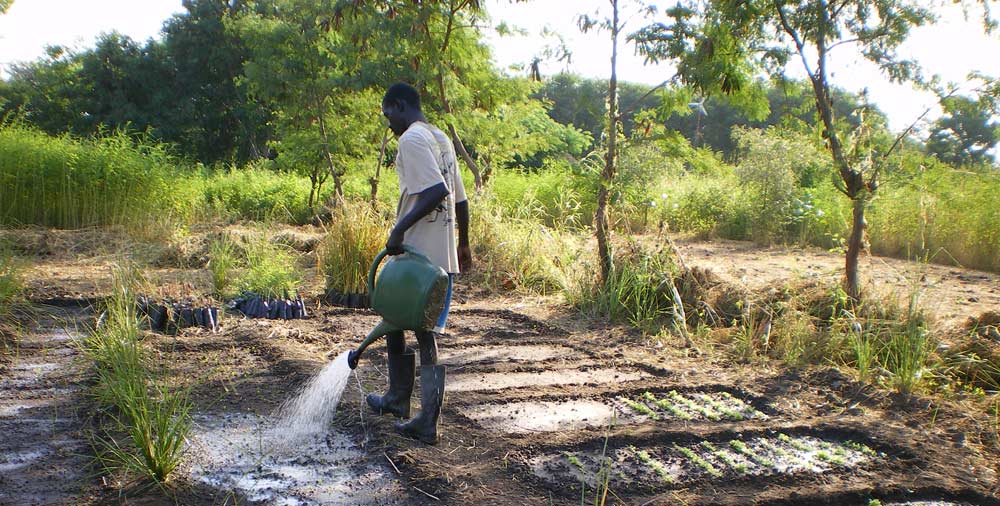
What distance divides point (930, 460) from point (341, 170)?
8.60m

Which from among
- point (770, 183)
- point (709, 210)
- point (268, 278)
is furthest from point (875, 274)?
point (268, 278)

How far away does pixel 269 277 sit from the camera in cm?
585

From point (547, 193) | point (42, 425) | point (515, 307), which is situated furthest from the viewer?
point (547, 193)

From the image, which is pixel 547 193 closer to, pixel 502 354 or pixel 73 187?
pixel 73 187

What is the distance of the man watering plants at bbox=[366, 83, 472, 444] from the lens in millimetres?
3131

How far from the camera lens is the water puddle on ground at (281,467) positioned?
9.21ft

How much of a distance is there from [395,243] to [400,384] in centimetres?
75

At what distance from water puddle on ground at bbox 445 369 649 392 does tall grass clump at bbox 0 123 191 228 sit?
567 cm

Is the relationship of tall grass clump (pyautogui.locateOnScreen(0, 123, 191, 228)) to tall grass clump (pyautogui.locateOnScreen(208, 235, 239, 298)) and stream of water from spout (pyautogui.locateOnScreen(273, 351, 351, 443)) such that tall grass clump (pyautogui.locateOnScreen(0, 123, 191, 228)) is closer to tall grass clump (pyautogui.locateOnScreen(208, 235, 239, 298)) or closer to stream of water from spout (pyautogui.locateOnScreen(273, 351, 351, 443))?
tall grass clump (pyautogui.locateOnScreen(208, 235, 239, 298))

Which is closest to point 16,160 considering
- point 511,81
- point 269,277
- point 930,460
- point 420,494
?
point 269,277

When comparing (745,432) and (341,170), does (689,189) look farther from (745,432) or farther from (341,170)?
(745,432)

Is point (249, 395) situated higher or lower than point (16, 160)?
lower

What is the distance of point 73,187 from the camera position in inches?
350

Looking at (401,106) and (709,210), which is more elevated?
(401,106)
